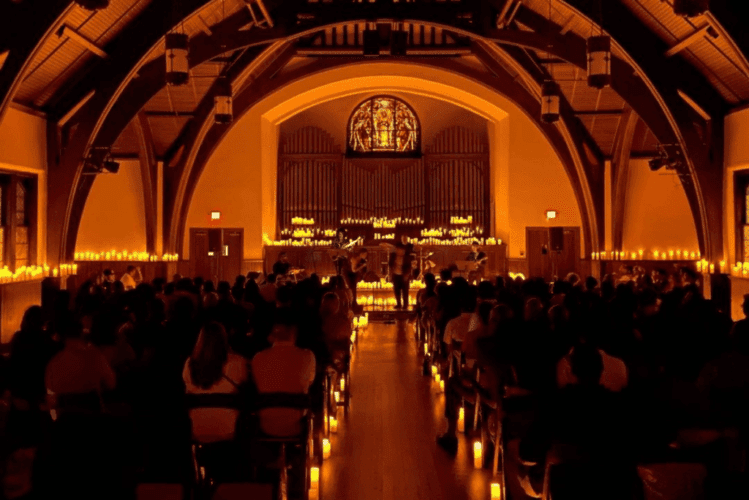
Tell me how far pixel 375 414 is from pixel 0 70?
6624 millimetres

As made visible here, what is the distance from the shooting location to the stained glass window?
1000 inches

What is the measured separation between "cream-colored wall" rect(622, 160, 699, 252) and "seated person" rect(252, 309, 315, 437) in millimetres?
16746

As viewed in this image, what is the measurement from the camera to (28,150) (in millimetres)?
14312

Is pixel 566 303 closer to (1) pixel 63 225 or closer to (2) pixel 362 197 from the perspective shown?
(1) pixel 63 225

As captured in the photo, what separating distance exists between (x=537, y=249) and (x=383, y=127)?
6.15 meters

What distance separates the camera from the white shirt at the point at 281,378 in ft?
18.8

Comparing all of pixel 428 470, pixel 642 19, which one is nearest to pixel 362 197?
pixel 642 19

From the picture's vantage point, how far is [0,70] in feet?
35.8

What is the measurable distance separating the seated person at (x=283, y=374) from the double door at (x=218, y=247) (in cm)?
1687

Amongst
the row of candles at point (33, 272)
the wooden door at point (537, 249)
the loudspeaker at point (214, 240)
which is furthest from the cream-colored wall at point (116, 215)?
the wooden door at point (537, 249)

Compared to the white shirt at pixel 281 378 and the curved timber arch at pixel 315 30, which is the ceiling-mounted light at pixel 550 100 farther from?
the white shirt at pixel 281 378

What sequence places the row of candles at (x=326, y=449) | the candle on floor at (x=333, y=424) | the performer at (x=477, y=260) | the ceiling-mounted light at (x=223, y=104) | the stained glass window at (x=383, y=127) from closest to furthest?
the row of candles at (x=326, y=449) < the candle on floor at (x=333, y=424) < the ceiling-mounted light at (x=223, y=104) < the performer at (x=477, y=260) < the stained glass window at (x=383, y=127)

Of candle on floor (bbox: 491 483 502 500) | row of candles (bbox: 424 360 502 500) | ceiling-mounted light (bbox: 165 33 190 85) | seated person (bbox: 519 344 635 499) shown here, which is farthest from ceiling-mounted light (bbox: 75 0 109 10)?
seated person (bbox: 519 344 635 499)

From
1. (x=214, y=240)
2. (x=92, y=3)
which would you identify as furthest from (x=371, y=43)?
(x=92, y=3)
